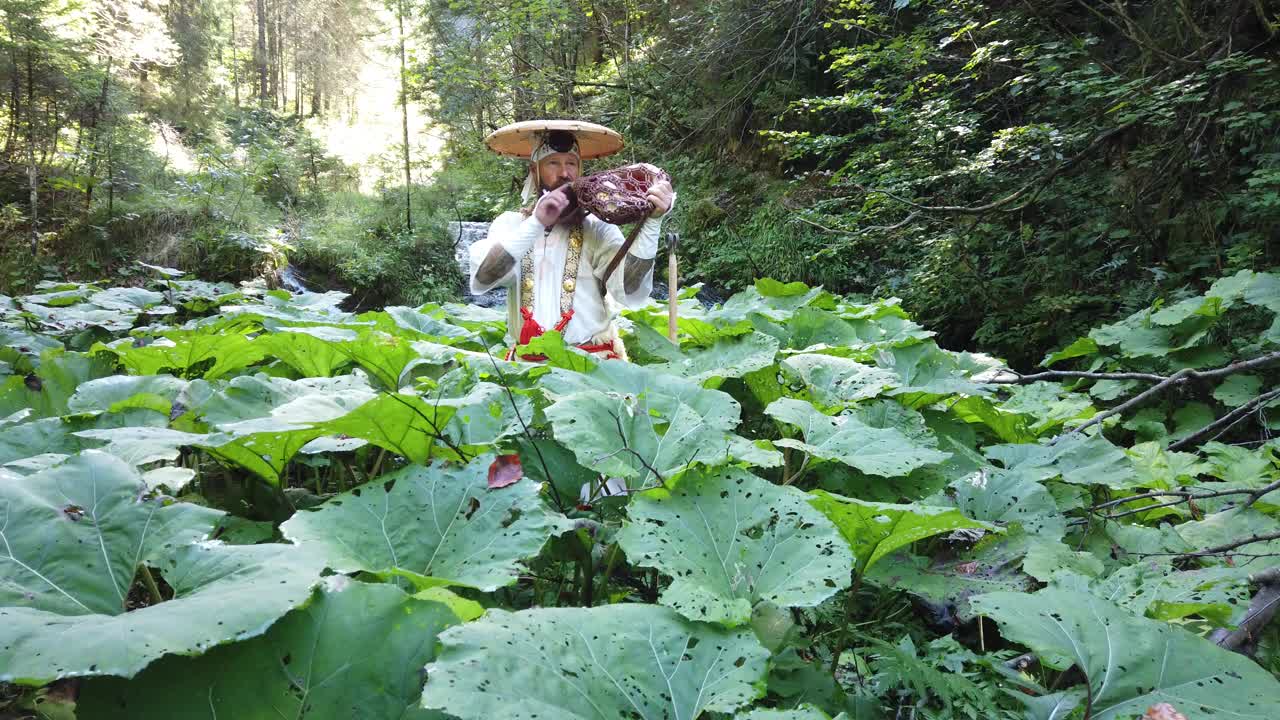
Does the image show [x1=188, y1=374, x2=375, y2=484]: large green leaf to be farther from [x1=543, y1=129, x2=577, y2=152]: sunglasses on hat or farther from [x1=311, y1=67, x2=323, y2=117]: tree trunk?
[x1=311, y1=67, x2=323, y2=117]: tree trunk

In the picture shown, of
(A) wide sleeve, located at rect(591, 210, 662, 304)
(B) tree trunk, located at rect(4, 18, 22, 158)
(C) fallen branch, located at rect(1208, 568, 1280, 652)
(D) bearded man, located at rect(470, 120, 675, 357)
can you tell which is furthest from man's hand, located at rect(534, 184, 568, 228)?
(B) tree trunk, located at rect(4, 18, 22, 158)

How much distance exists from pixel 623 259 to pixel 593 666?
2376 mm

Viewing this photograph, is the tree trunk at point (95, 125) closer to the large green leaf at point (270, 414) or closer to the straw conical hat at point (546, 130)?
the straw conical hat at point (546, 130)

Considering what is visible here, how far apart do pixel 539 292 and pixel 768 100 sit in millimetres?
7779

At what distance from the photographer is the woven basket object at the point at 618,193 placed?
2.78m

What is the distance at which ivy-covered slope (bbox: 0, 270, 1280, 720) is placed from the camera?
2.42ft

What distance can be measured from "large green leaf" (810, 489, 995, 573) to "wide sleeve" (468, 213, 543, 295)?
6.80ft

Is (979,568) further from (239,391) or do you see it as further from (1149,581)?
(239,391)

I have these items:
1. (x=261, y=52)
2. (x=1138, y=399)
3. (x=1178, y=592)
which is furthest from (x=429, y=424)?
(x=261, y=52)

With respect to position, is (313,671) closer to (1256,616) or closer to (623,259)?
(1256,616)

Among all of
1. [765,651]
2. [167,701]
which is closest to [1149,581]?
[765,651]

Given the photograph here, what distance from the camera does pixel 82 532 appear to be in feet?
2.86

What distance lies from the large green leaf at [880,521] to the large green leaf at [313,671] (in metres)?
0.64

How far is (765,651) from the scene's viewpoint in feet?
2.68
